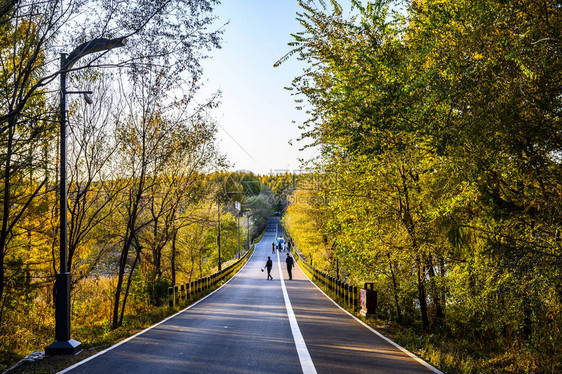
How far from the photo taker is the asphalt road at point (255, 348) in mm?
7301

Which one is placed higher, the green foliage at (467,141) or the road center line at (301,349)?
the green foliage at (467,141)

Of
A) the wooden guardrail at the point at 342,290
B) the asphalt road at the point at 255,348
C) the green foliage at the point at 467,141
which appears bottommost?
the wooden guardrail at the point at 342,290

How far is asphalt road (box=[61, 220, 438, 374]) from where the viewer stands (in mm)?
7301

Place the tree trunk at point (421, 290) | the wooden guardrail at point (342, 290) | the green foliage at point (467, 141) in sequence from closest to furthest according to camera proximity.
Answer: the green foliage at point (467, 141), the tree trunk at point (421, 290), the wooden guardrail at point (342, 290)

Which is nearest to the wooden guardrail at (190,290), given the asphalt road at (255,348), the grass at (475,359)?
the asphalt road at (255,348)

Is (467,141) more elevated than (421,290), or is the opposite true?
(467,141)

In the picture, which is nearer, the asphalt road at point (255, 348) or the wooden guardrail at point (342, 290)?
the asphalt road at point (255, 348)

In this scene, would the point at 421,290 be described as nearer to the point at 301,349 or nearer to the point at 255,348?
the point at 301,349

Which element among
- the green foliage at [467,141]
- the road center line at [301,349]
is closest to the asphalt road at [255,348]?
the road center line at [301,349]

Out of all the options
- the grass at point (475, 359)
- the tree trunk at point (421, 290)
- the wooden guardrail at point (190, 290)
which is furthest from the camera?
the wooden guardrail at point (190, 290)

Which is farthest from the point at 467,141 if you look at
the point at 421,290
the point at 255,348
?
the point at 421,290

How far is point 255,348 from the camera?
8.98m

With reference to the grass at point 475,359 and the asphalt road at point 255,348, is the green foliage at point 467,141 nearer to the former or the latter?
the grass at point 475,359

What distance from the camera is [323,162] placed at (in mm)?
14328
